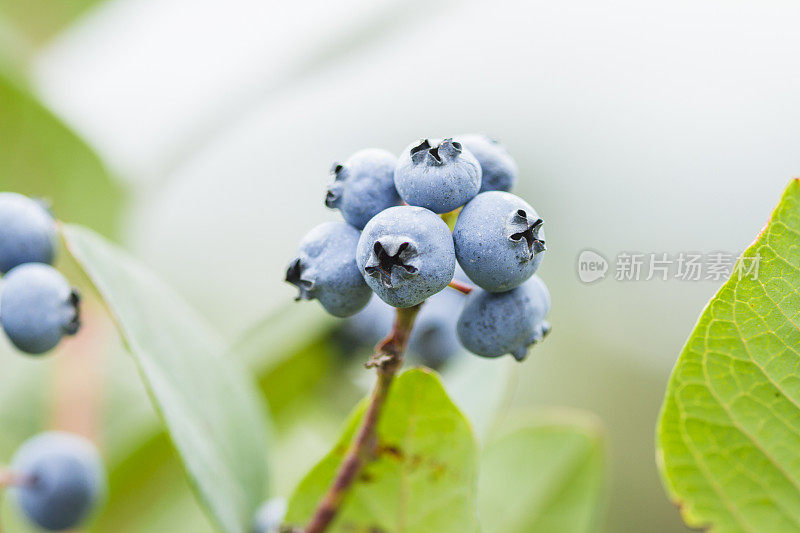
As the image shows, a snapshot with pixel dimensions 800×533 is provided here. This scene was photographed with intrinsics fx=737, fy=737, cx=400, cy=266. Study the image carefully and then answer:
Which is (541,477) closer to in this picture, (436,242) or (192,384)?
(192,384)

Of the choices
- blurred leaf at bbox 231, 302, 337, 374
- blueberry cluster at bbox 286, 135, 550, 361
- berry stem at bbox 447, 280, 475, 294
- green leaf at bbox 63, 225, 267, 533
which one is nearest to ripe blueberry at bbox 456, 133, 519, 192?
blueberry cluster at bbox 286, 135, 550, 361

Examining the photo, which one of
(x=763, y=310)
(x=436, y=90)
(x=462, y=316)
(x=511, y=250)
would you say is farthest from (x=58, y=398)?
(x=436, y=90)

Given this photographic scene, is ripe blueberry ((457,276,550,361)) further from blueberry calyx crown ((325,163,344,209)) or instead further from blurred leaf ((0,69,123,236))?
blurred leaf ((0,69,123,236))

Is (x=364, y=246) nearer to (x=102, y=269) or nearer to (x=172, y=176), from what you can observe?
(x=102, y=269)

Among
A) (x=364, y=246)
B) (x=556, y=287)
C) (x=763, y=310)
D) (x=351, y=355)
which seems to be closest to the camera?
(x=364, y=246)

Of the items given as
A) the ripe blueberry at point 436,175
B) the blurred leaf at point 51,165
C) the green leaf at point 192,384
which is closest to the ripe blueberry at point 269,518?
the green leaf at point 192,384

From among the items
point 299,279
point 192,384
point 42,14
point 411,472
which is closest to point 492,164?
point 299,279
